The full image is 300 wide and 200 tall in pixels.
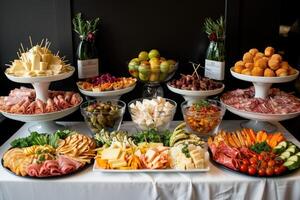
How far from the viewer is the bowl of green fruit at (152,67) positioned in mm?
1785

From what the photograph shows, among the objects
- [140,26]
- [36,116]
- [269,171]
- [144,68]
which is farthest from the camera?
[140,26]

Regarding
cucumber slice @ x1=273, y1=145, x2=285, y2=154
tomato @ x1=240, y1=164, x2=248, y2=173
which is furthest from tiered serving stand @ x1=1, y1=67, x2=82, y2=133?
cucumber slice @ x1=273, y1=145, x2=285, y2=154

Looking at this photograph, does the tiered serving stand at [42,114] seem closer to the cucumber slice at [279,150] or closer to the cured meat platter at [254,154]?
the cured meat platter at [254,154]

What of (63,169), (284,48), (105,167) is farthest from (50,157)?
(284,48)

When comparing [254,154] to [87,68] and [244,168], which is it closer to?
[244,168]

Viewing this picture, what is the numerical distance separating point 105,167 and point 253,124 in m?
0.87

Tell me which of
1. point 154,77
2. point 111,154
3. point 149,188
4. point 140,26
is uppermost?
point 140,26

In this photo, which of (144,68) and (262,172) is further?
(144,68)

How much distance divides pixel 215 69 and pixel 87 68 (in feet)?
2.23

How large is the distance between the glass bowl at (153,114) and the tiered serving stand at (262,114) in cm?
32

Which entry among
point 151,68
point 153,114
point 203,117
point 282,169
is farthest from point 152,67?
point 282,169

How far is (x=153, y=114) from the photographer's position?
5.46 feet

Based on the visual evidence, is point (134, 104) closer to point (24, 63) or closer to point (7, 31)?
point (24, 63)

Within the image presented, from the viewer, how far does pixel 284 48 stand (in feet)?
6.75
